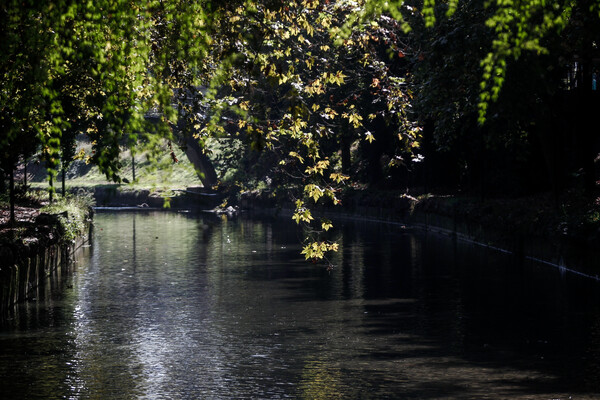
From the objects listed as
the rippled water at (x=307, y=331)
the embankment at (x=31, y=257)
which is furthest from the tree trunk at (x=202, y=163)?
the rippled water at (x=307, y=331)

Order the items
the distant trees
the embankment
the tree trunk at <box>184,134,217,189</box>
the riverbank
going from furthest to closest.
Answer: the tree trunk at <box>184,134,217,189</box>, the riverbank, the embankment, the distant trees

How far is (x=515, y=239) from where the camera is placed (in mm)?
28297

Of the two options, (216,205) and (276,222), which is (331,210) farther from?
(216,205)

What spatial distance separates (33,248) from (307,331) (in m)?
8.92

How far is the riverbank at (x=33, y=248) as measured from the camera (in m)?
18.0

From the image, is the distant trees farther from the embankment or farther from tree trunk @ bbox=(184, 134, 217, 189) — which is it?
tree trunk @ bbox=(184, 134, 217, 189)

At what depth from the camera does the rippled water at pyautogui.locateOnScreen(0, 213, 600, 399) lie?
452 inches

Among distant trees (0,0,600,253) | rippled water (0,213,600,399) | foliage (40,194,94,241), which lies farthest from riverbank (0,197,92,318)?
distant trees (0,0,600,253)

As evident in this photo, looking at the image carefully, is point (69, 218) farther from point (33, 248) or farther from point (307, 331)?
point (307, 331)

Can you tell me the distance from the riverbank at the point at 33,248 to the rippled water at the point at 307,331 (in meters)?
0.56

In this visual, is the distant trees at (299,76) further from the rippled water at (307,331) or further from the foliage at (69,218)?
the rippled water at (307,331)

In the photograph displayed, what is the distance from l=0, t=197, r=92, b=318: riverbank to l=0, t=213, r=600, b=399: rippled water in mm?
556

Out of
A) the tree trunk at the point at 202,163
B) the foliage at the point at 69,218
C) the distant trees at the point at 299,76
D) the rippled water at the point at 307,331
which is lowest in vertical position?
the rippled water at the point at 307,331

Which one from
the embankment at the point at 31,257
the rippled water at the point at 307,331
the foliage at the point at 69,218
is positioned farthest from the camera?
the foliage at the point at 69,218
